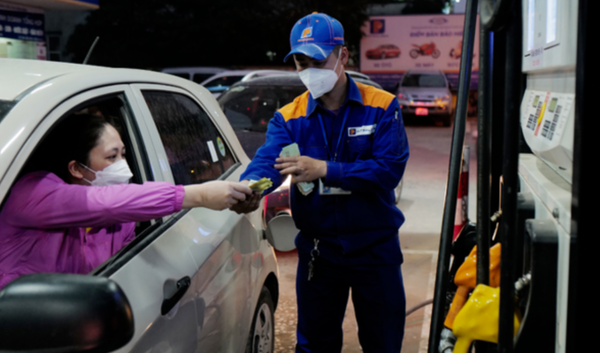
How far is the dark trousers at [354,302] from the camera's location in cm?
274

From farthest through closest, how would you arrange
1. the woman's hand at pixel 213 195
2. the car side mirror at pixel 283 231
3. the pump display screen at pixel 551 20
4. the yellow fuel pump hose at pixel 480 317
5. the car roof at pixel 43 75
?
the car side mirror at pixel 283 231, the woman's hand at pixel 213 195, the car roof at pixel 43 75, the pump display screen at pixel 551 20, the yellow fuel pump hose at pixel 480 317

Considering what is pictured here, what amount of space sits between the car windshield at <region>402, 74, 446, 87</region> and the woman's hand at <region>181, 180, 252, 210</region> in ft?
63.8

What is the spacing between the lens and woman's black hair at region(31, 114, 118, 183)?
207cm

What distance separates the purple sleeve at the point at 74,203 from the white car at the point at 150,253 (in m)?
0.11

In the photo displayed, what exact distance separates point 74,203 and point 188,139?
1.03m

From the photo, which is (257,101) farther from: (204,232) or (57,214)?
(57,214)

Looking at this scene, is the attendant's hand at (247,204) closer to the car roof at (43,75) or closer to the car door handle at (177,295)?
the car door handle at (177,295)

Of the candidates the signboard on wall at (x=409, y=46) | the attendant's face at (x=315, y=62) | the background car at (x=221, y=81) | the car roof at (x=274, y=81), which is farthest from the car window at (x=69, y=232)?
the signboard on wall at (x=409, y=46)

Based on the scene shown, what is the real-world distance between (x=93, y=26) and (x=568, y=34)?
38.2m

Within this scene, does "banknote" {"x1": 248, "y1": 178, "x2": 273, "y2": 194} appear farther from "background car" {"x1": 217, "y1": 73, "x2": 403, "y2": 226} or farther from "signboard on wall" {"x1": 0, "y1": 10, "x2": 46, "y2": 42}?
"signboard on wall" {"x1": 0, "y1": 10, "x2": 46, "y2": 42}

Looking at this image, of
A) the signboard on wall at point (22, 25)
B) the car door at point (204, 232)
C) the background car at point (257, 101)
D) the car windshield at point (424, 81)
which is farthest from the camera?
the car windshield at point (424, 81)

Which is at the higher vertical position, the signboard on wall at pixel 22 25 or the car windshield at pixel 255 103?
the signboard on wall at pixel 22 25

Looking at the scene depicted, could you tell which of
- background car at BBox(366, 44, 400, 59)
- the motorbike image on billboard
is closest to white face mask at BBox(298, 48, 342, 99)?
the motorbike image on billboard

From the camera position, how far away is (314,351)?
299 centimetres
